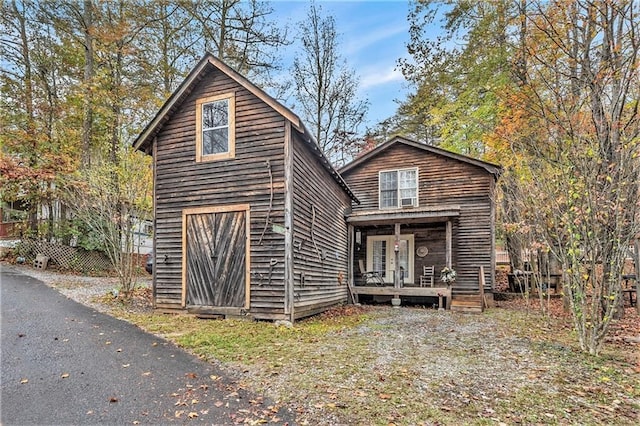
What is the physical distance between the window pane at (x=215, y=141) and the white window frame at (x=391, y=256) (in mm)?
8861

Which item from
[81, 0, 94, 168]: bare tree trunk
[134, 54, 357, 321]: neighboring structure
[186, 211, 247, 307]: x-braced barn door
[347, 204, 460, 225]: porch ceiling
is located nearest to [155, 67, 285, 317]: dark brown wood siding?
[134, 54, 357, 321]: neighboring structure

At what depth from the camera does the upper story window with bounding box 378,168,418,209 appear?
15914 millimetres

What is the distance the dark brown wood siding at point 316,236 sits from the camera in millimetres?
9492

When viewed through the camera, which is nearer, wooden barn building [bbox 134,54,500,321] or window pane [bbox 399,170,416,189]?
wooden barn building [bbox 134,54,500,321]

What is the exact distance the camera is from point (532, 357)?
6.00 meters

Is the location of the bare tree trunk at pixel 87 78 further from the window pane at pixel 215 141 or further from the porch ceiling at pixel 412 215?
the porch ceiling at pixel 412 215

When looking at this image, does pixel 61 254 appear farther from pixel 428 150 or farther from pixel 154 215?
pixel 428 150

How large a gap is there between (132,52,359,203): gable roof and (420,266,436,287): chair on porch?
7.56 meters

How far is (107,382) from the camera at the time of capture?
4.74m

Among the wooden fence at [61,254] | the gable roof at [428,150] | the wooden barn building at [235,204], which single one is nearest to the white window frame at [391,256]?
the wooden barn building at [235,204]

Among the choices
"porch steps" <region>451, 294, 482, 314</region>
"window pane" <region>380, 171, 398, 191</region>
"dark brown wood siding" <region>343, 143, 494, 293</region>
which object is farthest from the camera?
"window pane" <region>380, 171, 398, 191</region>

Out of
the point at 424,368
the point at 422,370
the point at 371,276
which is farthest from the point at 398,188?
the point at 422,370

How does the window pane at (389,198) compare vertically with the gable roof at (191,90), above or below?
below

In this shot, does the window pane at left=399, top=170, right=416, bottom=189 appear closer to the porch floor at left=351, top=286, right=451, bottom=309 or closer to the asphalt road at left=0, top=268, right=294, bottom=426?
the porch floor at left=351, top=286, right=451, bottom=309
